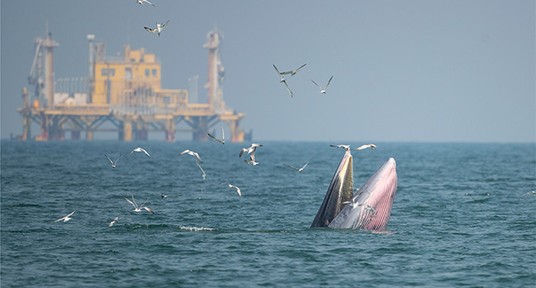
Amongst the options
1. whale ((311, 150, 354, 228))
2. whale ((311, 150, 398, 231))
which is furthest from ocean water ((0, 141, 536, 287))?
whale ((311, 150, 354, 228))

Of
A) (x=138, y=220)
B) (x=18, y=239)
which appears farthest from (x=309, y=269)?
(x=138, y=220)

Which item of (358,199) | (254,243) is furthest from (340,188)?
(254,243)

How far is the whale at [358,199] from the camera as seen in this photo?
30.9 metres

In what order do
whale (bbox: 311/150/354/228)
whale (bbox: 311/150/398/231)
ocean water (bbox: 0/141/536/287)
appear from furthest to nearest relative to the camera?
whale (bbox: 311/150/398/231)
whale (bbox: 311/150/354/228)
ocean water (bbox: 0/141/536/287)

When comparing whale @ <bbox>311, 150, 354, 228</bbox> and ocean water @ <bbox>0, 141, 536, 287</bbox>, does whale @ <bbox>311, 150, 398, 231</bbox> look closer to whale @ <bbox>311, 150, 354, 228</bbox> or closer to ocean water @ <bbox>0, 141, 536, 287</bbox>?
whale @ <bbox>311, 150, 354, 228</bbox>

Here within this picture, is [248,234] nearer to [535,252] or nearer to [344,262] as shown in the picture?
[344,262]

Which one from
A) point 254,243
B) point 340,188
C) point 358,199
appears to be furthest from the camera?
point 254,243

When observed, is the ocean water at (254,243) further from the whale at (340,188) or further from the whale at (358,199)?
the whale at (340,188)

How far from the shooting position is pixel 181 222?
126ft

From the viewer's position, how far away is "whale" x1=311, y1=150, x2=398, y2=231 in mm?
30938

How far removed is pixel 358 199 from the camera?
102ft

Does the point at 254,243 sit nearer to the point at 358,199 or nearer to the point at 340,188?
the point at 340,188

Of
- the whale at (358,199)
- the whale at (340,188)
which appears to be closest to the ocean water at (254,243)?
the whale at (358,199)

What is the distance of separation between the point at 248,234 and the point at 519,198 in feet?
69.4
